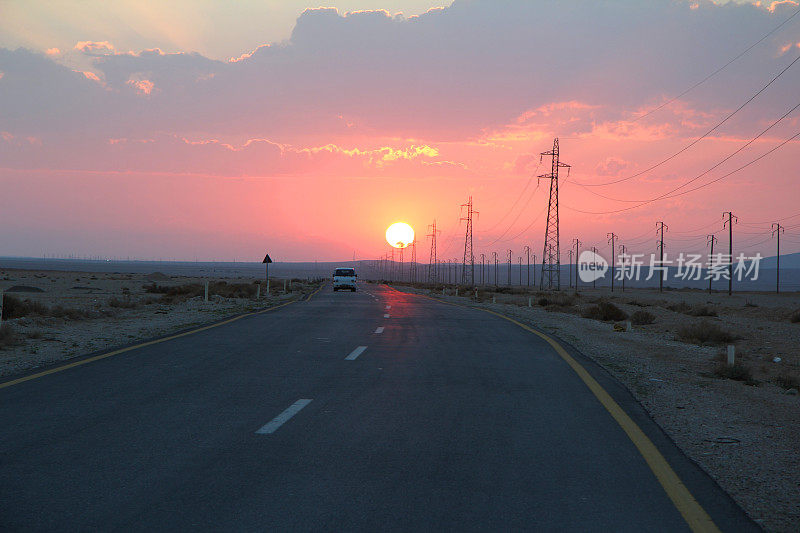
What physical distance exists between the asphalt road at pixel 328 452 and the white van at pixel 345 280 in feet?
165

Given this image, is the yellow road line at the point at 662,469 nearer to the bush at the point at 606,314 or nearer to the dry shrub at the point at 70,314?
the dry shrub at the point at 70,314

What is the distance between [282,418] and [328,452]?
1.52 meters

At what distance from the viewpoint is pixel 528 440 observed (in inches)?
268

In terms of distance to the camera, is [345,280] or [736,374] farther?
[345,280]

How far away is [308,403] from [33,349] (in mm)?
8757

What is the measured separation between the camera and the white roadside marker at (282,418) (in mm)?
6898

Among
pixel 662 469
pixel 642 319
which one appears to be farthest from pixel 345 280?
pixel 662 469

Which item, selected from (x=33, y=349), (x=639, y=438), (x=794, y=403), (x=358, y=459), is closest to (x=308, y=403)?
(x=358, y=459)

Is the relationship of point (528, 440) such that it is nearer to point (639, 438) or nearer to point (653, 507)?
point (639, 438)

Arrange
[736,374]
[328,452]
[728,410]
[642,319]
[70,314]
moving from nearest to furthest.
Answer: [328,452] < [728,410] < [736,374] < [70,314] < [642,319]

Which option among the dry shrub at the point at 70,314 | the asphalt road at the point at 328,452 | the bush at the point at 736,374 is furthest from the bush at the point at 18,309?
the bush at the point at 736,374

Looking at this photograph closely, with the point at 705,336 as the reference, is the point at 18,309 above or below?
above

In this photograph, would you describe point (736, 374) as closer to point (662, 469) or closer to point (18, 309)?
point (662, 469)

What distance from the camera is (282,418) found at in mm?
7477
